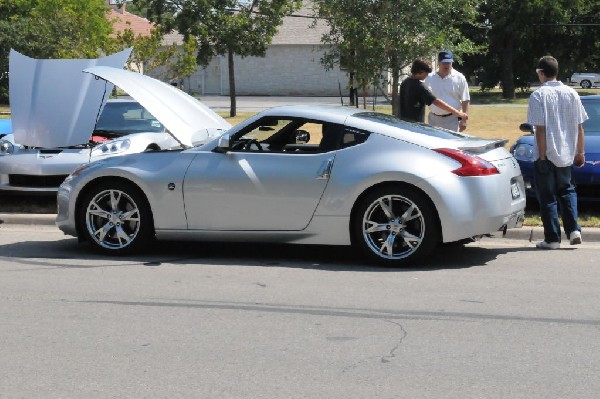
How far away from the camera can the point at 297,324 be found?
6.45 metres

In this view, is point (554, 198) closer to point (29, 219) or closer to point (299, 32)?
point (29, 219)

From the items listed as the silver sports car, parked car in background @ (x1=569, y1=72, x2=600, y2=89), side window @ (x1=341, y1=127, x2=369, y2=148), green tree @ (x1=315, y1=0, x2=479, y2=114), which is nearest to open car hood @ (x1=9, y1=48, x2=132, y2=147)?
the silver sports car

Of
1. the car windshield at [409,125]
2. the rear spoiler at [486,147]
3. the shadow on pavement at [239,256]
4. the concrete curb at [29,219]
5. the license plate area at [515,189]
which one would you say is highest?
the car windshield at [409,125]

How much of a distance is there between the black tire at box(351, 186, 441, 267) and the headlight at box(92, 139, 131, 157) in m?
4.26

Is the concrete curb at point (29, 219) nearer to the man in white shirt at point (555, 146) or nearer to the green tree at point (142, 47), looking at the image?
the man in white shirt at point (555, 146)

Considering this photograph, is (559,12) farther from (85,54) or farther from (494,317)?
(494,317)

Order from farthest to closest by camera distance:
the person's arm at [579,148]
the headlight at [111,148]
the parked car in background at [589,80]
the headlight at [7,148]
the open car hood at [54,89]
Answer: the parked car in background at [589,80] < the headlight at [7,148] < the headlight at [111,148] < the open car hood at [54,89] < the person's arm at [579,148]

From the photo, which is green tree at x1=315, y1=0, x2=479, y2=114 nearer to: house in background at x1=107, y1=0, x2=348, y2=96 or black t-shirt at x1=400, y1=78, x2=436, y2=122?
black t-shirt at x1=400, y1=78, x2=436, y2=122

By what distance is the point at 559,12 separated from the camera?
177ft

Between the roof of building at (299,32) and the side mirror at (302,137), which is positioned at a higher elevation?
the roof of building at (299,32)

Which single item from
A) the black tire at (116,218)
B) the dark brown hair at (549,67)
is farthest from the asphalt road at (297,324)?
the dark brown hair at (549,67)

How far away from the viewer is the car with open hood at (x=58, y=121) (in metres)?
11.1

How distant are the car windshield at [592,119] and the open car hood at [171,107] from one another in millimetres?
4029

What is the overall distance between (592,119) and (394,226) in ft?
13.8
